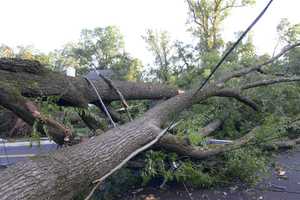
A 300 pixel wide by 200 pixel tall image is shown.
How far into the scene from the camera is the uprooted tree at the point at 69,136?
2.12 metres

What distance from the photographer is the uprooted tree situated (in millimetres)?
2123

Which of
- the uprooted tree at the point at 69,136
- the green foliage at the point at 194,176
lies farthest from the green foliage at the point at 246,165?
the green foliage at the point at 194,176

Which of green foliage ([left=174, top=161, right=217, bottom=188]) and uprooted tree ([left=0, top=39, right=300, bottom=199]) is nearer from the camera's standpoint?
uprooted tree ([left=0, top=39, right=300, bottom=199])

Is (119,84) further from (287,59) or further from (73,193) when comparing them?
(287,59)

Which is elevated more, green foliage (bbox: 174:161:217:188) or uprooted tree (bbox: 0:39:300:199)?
uprooted tree (bbox: 0:39:300:199)

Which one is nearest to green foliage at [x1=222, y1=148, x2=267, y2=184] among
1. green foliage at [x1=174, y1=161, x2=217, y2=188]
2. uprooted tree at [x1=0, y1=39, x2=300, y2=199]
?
uprooted tree at [x1=0, y1=39, x2=300, y2=199]

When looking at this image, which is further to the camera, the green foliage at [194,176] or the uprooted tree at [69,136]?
the green foliage at [194,176]

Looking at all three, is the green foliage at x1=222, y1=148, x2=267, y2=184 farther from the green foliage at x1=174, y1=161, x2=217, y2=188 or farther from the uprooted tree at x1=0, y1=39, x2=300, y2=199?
the green foliage at x1=174, y1=161, x2=217, y2=188

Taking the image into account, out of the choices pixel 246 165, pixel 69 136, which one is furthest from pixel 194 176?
pixel 69 136

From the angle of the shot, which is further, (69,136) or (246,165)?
(246,165)

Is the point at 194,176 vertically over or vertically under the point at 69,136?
under

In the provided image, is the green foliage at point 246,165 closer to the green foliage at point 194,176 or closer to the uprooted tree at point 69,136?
the uprooted tree at point 69,136

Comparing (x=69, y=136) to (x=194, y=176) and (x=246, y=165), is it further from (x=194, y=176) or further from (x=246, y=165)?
(x=246, y=165)

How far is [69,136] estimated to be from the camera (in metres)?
3.02
